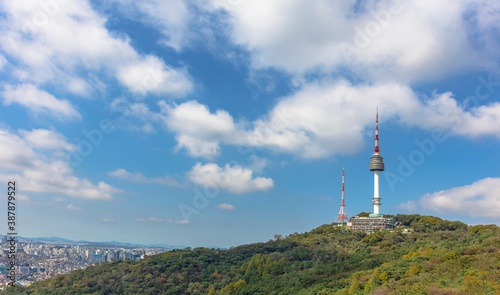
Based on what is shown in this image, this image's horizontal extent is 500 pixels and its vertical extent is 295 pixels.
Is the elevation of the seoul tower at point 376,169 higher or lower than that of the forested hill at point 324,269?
higher

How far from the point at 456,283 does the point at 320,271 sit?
24.8 metres

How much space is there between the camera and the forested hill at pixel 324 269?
29.7 meters

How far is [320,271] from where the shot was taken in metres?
49.7

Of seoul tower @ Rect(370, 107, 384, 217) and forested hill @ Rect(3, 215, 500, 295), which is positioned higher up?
seoul tower @ Rect(370, 107, 384, 217)

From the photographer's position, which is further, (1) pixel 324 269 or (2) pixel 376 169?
(2) pixel 376 169

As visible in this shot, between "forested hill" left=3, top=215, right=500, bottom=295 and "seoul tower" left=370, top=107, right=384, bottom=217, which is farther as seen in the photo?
"seoul tower" left=370, top=107, right=384, bottom=217

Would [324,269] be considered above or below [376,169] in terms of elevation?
below

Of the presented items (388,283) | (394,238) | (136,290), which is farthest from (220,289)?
(394,238)

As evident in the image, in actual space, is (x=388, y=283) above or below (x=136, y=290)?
above

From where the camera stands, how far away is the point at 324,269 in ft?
166

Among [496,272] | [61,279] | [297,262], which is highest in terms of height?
[496,272]

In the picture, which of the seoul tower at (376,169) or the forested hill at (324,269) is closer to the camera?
the forested hill at (324,269)

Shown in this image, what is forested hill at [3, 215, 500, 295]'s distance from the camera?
1169 inches

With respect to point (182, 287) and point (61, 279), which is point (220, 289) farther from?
point (61, 279)
